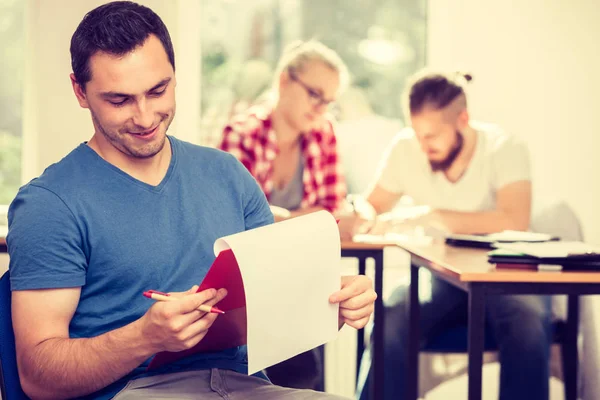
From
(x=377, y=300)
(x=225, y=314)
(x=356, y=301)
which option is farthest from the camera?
(x=377, y=300)

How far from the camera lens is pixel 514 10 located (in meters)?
3.30

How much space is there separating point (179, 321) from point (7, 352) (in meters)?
0.36

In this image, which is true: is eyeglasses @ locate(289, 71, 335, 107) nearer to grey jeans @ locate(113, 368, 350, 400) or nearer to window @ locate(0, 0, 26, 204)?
window @ locate(0, 0, 26, 204)

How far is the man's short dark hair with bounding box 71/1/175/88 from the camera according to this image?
4.24 ft

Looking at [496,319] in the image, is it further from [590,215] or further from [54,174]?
[54,174]

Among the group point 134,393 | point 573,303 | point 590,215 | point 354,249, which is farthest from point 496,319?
point 134,393

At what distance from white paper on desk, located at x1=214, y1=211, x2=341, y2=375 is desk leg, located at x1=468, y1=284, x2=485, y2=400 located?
1.83ft

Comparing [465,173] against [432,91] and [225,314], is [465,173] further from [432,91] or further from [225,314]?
[225,314]

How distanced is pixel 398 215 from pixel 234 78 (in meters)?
1.10

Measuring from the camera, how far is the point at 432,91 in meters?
2.88

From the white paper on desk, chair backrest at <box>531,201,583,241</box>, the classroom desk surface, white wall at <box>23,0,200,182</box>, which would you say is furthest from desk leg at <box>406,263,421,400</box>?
white wall at <box>23,0,200,182</box>

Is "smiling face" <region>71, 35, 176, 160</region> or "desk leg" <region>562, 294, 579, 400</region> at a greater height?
"smiling face" <region>71, 35, 176, 160</region>

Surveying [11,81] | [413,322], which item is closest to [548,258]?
[413,322]

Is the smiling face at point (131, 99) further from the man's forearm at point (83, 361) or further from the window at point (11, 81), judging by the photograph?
the window at point (11, 81)
